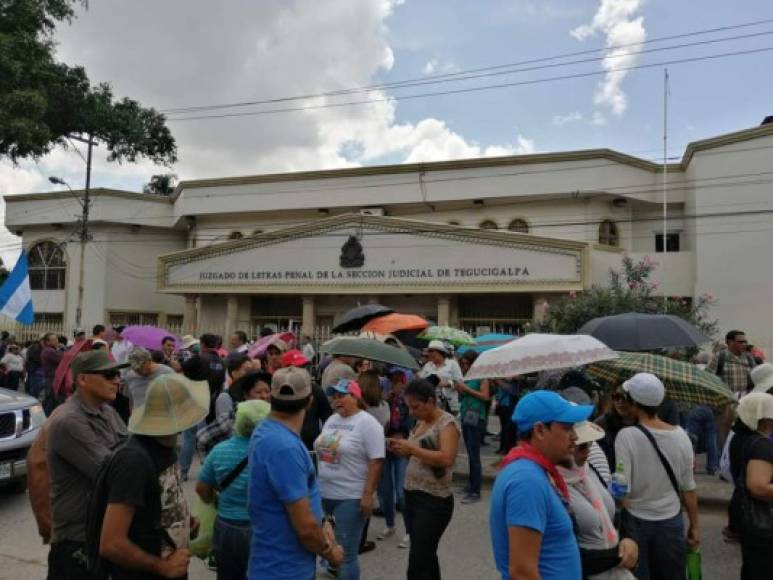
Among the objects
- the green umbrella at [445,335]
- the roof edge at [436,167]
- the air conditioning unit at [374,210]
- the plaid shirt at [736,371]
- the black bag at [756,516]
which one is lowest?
the black bag at [756,516]

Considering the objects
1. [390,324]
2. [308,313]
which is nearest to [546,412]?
[390,324]

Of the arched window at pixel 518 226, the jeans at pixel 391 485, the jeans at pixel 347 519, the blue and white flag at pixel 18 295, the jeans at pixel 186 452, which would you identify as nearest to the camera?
the jeans at pixel 347 519

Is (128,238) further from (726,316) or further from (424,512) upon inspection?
(424,512)

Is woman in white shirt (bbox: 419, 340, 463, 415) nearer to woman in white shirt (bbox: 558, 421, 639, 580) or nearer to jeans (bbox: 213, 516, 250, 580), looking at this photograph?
jeans (bbox: 213, 516, 250, 580)

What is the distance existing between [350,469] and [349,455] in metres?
0.10

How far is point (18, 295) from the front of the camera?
14539 millimetres

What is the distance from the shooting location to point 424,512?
4234 millimetres

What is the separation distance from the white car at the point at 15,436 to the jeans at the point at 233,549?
447 cm

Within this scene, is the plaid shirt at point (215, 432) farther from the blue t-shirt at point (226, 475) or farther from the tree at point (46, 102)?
the tree at point (46, 102)

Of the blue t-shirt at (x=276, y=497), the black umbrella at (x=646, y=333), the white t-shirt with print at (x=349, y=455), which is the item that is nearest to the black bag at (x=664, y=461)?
the white t-shirt with print at (x=349, y=455)

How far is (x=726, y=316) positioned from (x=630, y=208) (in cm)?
596

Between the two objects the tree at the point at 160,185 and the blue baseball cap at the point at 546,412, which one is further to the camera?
the tree at the point at 160,185

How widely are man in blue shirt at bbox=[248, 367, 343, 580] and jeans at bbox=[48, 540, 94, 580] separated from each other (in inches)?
37.2

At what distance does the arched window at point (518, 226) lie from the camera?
23.8m
